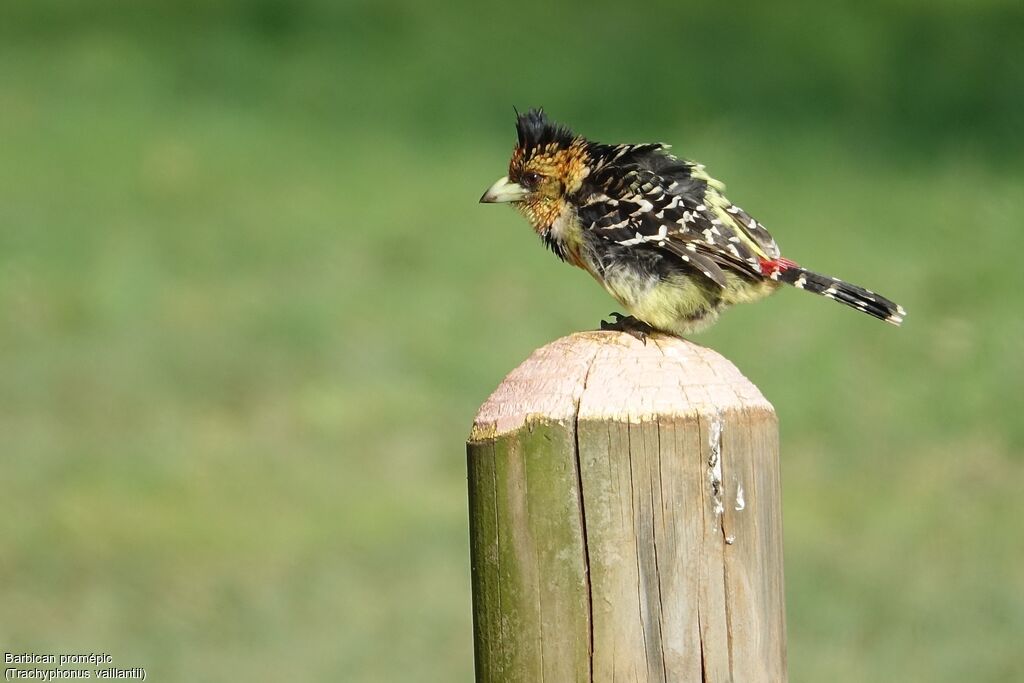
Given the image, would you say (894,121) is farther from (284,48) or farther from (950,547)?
(950,547)

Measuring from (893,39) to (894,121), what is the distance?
4.86 feet

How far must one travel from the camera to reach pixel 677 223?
4.45 m

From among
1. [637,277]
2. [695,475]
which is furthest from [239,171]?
[695,475]

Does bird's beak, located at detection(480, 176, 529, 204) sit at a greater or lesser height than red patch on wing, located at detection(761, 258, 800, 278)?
greater

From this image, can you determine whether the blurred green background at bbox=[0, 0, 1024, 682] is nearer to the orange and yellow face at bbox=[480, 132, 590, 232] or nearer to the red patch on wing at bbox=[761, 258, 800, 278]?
the orange and yellow face at bbox=[480, 132, 590, 232]

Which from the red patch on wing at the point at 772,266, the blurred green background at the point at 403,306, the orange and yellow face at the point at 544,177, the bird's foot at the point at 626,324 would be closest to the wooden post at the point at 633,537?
the bird's foot at the point at 626,324

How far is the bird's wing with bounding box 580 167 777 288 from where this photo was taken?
4.34 m

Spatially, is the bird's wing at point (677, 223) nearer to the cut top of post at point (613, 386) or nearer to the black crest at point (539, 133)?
the black crest at point (539, 133)

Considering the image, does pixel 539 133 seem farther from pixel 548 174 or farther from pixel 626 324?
pixel 626 324

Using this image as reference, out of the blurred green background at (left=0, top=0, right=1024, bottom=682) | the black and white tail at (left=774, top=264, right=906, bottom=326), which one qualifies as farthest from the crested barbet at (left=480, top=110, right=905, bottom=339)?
the blurred green background at (left=0, top=0, right=1024, bottom=682)

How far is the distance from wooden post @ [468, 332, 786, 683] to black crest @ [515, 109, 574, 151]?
7.22ft

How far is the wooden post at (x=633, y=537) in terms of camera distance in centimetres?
264

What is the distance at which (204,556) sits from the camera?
27.8 feet

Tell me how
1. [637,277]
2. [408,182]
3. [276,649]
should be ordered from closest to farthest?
[637,277]
[276,649]
[408,182]
